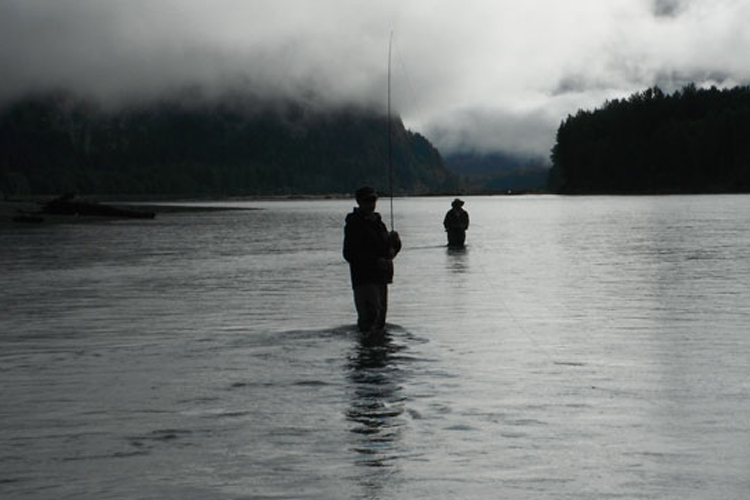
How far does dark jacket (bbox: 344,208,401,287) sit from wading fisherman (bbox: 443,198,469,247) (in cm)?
2383

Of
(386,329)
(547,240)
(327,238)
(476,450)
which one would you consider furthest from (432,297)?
(327,238)

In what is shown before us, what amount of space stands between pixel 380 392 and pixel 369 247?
4227mm

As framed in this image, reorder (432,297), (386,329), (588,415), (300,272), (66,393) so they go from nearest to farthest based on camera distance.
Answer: (588,415) < (66,393) < (386,329) < (432,297) < (300,272)

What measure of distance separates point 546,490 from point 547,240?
4383 cm

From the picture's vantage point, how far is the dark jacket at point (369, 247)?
15.0m

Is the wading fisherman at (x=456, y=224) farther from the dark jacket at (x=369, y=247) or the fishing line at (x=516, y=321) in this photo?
the dark jacket at (x=369, y=247)

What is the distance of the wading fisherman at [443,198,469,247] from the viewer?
40253mm

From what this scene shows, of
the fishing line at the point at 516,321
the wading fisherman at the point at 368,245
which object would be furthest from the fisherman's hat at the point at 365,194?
the fishing line at the point at 516,321

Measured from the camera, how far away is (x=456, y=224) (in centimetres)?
4125

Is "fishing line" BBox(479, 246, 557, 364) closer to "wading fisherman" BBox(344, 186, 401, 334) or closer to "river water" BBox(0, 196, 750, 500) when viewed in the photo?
"river water" BBox(0, 196, 750, 500)

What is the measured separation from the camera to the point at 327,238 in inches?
2242

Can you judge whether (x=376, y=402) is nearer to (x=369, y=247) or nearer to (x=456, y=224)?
(x=369, y=247)

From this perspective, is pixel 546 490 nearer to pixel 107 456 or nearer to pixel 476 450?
pixel 476 450

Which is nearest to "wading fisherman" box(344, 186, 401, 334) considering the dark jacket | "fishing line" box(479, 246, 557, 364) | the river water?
the dark jacket
